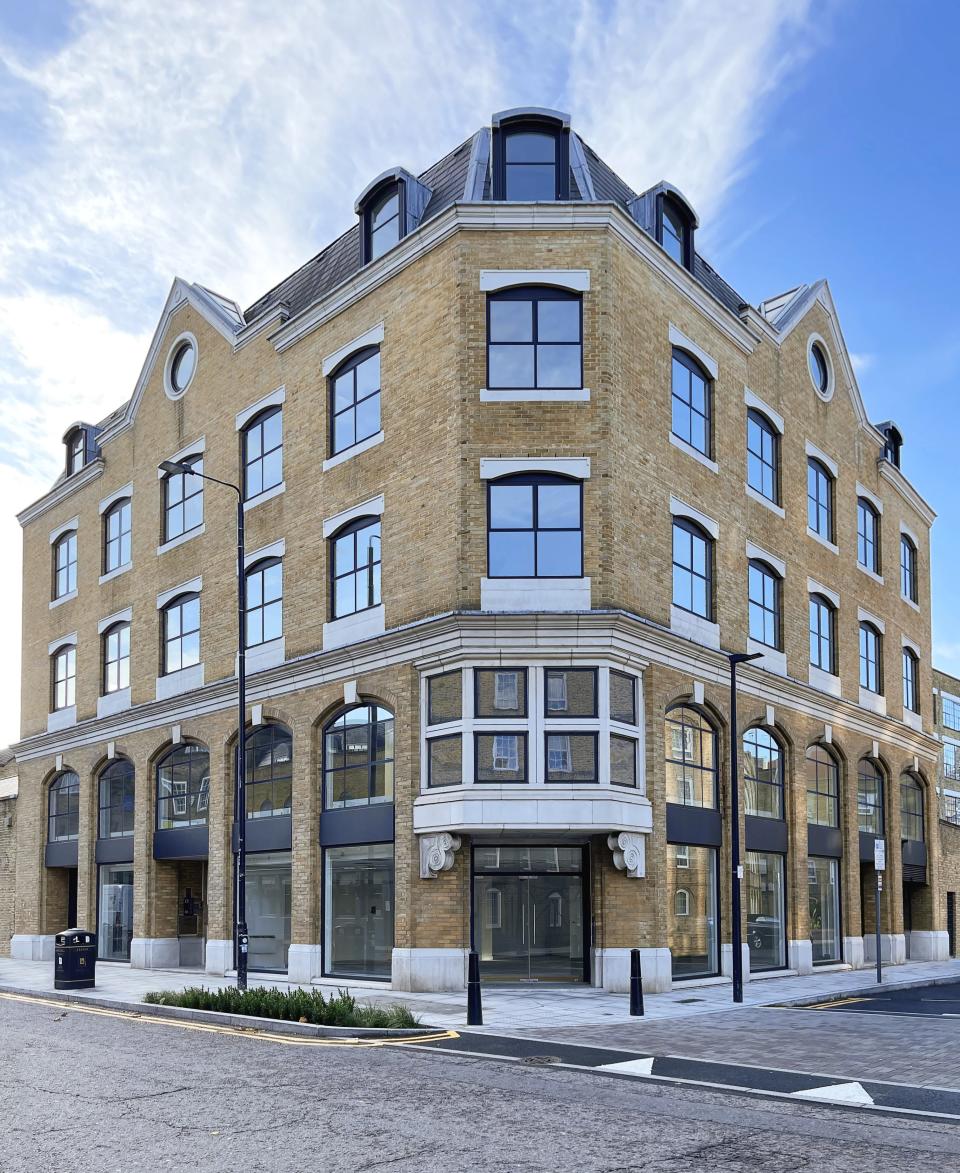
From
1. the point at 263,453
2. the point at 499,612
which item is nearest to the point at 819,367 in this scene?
the point at 263,453

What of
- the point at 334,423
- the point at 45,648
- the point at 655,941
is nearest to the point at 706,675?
the point at 655,941

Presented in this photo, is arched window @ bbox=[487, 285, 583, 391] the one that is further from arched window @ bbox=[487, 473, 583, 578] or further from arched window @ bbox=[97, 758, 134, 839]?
arched window @ bbox=[97, 758, 134, 839]

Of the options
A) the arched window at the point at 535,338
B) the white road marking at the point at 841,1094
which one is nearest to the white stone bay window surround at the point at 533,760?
the arched window at the point at 535,338

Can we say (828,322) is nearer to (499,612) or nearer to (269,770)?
(499,612)

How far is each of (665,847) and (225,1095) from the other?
13.9 m

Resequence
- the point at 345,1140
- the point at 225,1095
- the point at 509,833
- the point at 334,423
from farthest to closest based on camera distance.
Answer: the point at 334,423, the point at 509,833, the point at 225,1095, the point at 345,1140

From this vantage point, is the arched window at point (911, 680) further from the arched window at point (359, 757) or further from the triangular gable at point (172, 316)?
the triangular gable at point (172, 316)

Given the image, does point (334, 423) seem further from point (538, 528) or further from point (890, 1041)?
point (890, 1041)

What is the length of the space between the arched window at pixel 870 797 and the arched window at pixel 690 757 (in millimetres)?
8598

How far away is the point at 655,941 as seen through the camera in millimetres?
23500

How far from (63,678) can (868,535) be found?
81.0 ft

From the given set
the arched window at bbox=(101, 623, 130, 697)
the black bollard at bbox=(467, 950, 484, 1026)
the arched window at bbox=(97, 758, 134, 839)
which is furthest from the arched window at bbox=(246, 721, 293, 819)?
the black bollard at bbox=(467, 950, 484, 1026)

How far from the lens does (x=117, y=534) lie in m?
37.0

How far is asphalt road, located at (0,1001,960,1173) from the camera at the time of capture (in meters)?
9.16
